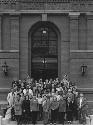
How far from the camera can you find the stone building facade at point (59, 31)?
1433 inches

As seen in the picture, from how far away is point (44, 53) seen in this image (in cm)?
3759

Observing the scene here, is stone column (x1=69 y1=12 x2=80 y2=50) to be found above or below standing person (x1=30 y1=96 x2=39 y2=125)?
above

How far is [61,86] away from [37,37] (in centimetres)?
635

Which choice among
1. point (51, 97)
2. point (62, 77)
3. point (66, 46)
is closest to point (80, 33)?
point (66, 46)

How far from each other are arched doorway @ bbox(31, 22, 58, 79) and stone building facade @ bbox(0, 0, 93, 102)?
528 millimetres

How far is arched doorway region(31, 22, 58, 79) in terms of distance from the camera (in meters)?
37.5

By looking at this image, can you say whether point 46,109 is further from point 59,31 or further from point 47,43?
point 59,31

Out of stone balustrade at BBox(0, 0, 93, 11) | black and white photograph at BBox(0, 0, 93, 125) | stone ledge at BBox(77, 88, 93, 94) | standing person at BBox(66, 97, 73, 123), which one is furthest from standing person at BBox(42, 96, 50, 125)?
stone balustrade at BBox(0, 0, 93, 11)

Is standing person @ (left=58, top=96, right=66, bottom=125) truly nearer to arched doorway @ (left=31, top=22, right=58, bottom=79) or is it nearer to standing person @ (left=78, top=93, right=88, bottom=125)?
standing person @ (left=78, top=93, right=88, bottom=125)

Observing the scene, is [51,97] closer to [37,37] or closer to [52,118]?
[52,118]

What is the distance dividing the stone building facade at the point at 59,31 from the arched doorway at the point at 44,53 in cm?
53

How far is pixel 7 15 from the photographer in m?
36.7

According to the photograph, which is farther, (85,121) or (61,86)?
(61,86)

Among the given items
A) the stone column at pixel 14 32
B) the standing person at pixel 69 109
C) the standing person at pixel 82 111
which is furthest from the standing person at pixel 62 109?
the stone column at pixel 14 32
